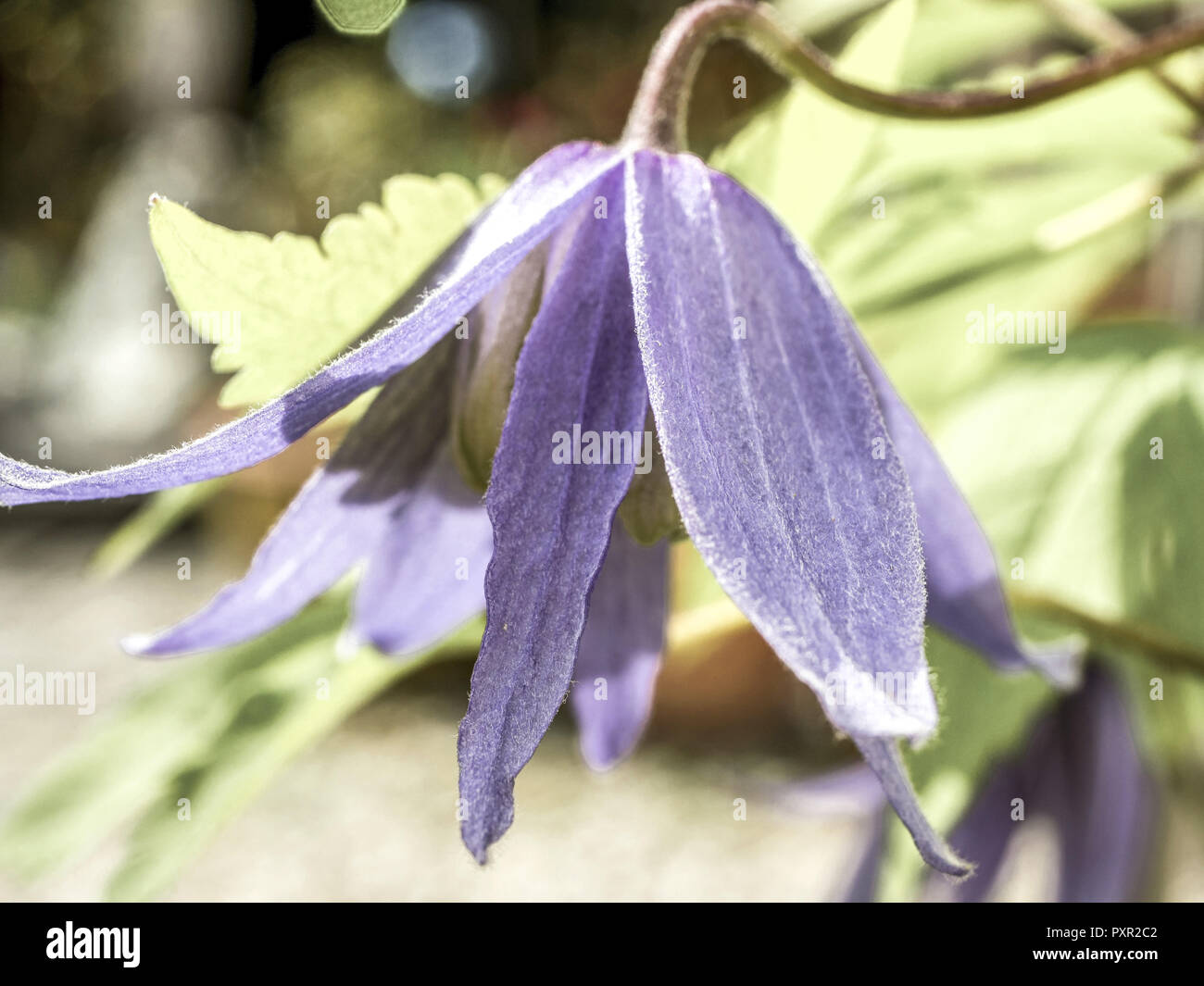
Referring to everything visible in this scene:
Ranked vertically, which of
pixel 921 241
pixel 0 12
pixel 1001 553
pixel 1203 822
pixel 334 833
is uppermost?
pixel 0 12

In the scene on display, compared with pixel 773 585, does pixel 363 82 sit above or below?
above

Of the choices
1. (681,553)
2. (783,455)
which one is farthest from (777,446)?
(681,553)

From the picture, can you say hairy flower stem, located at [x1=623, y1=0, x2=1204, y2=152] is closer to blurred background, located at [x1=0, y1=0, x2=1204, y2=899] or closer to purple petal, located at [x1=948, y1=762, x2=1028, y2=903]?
blurred background, located at [x1=0, y1=0, x2=1204, y2=899]

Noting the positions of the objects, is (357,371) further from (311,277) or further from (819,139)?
(819,139)

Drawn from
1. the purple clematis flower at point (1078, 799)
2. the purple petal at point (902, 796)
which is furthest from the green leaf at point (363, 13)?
the purple clematis flower at point (1078, 799)
